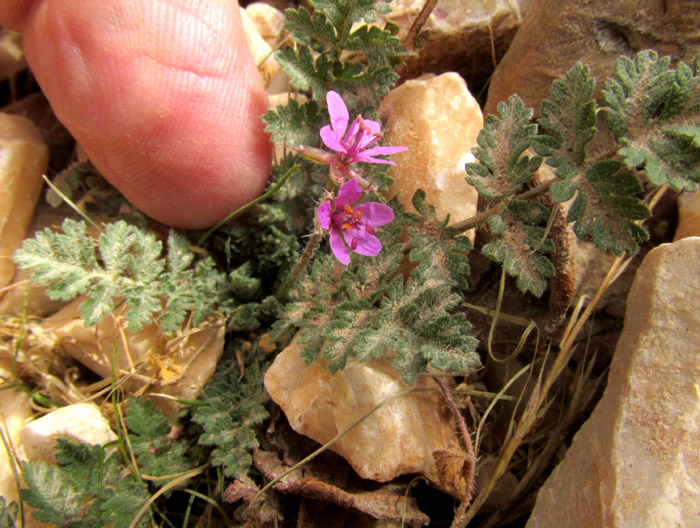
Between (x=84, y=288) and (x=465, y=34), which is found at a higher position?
(x=465, y=34)

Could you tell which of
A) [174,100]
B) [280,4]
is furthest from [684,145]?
[280,4]

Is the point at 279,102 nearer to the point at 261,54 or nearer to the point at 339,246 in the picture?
the point at 261,54

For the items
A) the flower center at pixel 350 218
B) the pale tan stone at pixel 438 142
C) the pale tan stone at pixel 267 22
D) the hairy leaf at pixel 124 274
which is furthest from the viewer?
the pale tan stone at pixel 267 22

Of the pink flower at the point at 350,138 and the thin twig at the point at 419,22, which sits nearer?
the pink flower at the point at 350,138

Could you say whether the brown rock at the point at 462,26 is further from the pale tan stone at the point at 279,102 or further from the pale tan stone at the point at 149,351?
the pale tan stone at the point at 149,351

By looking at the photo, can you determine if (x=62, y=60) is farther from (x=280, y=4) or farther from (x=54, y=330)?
(x=280, y=4)

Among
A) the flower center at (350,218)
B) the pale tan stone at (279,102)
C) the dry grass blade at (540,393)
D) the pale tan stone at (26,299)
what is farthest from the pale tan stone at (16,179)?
the dry grass blade at (540,393)

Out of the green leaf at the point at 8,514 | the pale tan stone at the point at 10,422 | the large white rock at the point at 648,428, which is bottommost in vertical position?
the pale tan stone at the point at 10,422
